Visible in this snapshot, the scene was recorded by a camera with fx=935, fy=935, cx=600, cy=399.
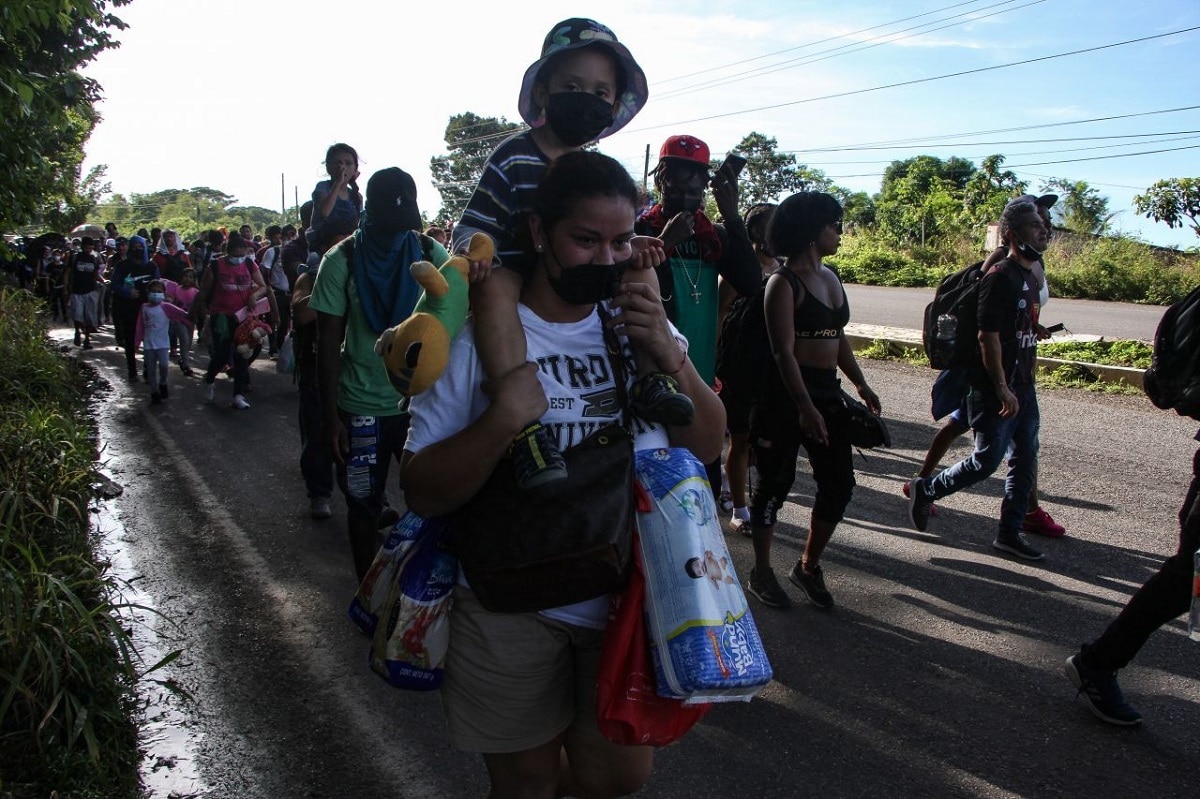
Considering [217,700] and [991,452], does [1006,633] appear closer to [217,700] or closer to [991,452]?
[991,452]

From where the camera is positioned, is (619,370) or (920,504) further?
(920,504)

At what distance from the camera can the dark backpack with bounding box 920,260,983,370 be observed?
17.5 feet

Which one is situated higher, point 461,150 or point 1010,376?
point 461,150

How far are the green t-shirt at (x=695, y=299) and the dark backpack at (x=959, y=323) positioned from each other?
6.78ft

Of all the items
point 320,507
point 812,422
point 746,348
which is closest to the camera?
point 812,422

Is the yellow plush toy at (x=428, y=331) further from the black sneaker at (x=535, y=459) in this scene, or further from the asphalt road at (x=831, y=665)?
the asphalt road at (x=831, y=665)

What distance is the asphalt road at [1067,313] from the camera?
16.2 meters

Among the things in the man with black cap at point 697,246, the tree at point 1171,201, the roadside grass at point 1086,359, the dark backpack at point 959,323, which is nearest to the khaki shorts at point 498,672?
the man with black cap at point 697,246

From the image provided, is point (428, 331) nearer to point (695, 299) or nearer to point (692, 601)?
point (692, 601)

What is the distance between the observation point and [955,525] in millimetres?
5926

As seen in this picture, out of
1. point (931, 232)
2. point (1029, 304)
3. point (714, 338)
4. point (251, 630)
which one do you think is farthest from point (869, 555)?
point (931, 232)

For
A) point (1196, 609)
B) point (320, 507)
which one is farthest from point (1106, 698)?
point (320, 507)

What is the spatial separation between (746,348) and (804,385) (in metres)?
0.63

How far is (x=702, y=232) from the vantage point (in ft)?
12.3
